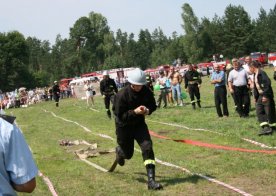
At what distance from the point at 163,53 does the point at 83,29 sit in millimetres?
20831

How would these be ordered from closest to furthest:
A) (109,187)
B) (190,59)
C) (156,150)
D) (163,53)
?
(109,187), (156,150), (190,59), (163,53)

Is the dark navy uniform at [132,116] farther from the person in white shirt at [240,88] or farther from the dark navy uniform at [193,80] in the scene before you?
the dark navy uniform at [193,80]

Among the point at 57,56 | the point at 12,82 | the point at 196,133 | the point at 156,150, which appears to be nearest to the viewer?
the point at 156,150

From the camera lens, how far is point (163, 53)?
116 metres

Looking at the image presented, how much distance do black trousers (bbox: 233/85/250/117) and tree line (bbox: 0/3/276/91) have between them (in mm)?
68435

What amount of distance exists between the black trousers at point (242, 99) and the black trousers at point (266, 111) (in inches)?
127

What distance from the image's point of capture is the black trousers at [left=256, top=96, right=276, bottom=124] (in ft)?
34.7

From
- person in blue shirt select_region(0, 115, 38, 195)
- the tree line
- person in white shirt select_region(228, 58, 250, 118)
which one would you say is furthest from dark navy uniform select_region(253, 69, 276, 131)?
the tree line

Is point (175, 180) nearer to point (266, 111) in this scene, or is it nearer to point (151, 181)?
point (151, 181)

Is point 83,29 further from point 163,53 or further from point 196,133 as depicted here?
point 196,133

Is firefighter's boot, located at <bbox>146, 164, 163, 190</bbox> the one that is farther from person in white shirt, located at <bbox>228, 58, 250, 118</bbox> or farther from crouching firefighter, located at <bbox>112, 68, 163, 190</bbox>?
person in white shirt, located at <bbox>228, 58, 250, 118</bbox>

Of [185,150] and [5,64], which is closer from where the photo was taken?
[185,150]

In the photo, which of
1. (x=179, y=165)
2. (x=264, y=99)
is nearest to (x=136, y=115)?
(x=179, y=165)

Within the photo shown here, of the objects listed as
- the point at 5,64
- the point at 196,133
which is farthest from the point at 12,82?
the point at 196,133
